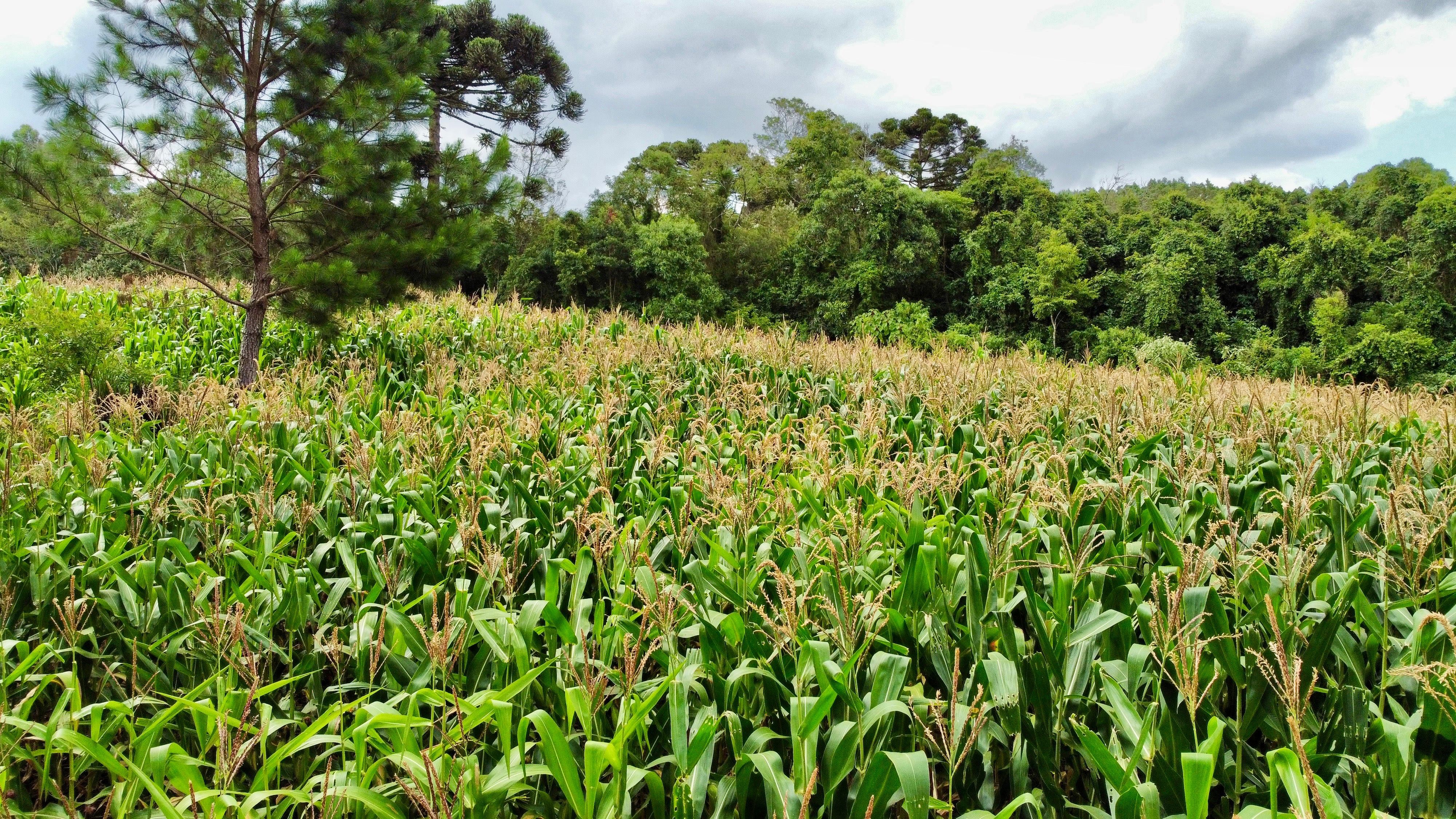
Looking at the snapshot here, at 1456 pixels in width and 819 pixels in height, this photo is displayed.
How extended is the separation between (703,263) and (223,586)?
2354cm

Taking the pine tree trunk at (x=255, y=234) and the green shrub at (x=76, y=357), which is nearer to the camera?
the green shrub at (x=76, y=357)

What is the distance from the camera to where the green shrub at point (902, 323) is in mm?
22312

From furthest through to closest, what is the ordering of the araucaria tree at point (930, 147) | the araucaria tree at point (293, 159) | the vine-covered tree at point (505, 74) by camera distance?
the araucaria tree at point (930, 147), the vine-covered tree at point (505, 74), the araucaria tree at point (293, 159)

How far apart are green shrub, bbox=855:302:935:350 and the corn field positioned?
18167 mm

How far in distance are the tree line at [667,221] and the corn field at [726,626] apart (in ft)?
13.4

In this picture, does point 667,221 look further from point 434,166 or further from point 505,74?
point 434,166

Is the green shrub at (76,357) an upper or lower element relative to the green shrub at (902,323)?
lower

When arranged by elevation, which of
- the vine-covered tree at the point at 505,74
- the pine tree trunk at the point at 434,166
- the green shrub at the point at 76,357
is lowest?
the green shrub at the point at 76,357

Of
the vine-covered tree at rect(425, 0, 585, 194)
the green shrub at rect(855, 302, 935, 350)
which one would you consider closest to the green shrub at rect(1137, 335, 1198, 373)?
the green shrub at rect(855, 302, 935, 350)

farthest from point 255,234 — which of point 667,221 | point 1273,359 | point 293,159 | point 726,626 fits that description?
point 1273,359

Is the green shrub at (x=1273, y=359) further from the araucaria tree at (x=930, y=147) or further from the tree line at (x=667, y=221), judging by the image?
the araucaria tree at (x=930, y=147)

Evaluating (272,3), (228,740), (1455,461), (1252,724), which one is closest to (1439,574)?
(1252,724)

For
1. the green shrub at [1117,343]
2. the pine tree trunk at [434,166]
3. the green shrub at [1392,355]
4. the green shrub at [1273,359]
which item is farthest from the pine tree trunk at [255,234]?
the green shrub at [1392,355]

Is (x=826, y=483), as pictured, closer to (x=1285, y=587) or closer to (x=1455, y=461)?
(x=1285, y=587)
